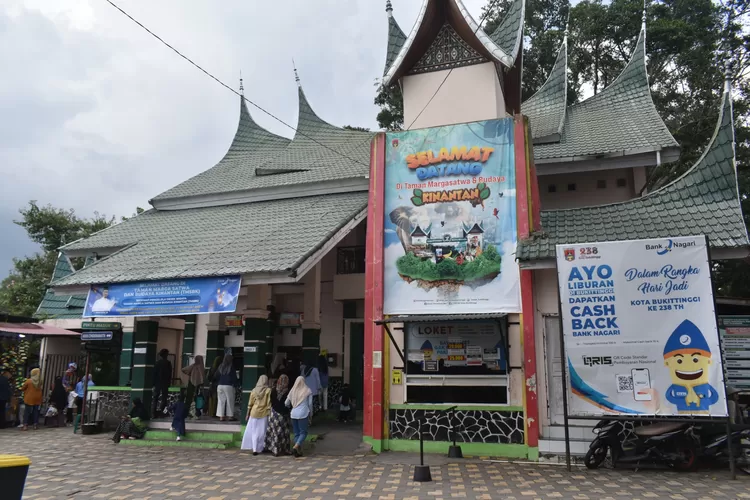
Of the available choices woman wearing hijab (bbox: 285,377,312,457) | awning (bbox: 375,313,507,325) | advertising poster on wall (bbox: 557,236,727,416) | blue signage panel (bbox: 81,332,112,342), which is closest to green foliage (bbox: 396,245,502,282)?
awning (bbox: 375,313,507,325)

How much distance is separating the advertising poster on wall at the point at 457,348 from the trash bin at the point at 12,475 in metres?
6.58

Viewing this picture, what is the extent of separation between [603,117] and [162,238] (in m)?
11.4

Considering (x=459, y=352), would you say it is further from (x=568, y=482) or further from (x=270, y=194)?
(x=270, y=194)

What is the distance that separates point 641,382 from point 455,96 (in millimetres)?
6780

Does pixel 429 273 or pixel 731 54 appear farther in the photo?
pixel 731 54

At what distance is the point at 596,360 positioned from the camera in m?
8.41

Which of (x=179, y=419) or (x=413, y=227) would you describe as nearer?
(x=413, y=227)

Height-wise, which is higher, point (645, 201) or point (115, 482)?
point (645, 201)

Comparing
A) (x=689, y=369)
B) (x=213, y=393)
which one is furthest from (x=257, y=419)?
(x=689, y=369)


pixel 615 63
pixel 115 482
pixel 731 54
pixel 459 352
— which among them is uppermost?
pixel 615 63

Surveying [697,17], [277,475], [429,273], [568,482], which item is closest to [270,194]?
[429,273]

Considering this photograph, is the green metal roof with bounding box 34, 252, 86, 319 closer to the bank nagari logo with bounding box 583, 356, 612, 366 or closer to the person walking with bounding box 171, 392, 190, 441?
the person walking with bounding box 171, 392, 190, 441

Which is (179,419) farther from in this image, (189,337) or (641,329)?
(641,329)

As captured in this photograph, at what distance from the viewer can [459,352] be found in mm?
10055
